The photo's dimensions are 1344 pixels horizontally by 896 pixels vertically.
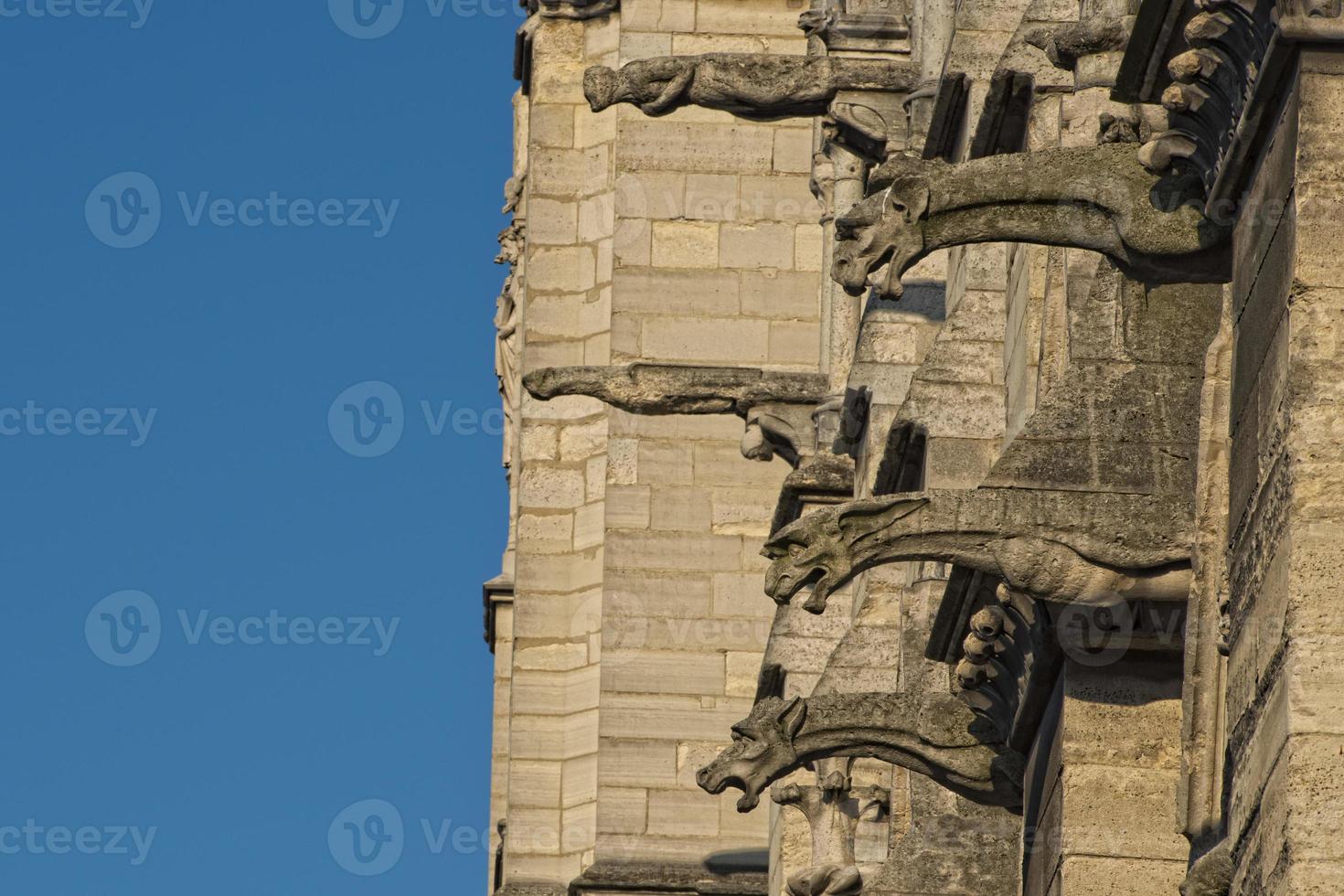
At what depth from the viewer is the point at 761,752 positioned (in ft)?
52.0

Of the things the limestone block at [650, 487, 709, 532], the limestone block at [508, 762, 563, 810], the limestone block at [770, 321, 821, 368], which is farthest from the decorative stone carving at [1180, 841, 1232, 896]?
the limestone block at [508, 762, 563, 810]

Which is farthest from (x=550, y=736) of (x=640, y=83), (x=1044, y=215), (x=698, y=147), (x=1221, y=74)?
(x=1221, y=74)

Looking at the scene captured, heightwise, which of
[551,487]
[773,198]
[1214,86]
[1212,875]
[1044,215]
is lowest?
[1212,875]

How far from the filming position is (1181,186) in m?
12.7

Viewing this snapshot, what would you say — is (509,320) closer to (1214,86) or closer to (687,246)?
(687,246)

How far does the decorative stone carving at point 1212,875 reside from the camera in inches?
440

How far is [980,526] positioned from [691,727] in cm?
1276

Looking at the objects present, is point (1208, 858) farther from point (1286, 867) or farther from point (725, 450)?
point (725, 450)

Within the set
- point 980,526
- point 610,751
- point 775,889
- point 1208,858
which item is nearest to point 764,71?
point 775,889

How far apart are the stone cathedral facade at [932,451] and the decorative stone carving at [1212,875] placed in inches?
0.8

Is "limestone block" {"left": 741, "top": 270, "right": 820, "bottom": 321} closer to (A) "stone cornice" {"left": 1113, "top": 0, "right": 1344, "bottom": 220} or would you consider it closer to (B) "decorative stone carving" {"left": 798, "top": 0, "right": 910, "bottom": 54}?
(B) "decorative stone carving" {"left": 798, "top": 0, "right": 910, "bottom": 54}

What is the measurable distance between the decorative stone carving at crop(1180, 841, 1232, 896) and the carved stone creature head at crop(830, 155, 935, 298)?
2.42 m

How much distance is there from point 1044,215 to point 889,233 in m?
0.56

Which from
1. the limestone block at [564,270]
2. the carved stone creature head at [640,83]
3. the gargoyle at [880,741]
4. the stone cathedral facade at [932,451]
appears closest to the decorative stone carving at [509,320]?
the stone cathedral facade at [932,451]
